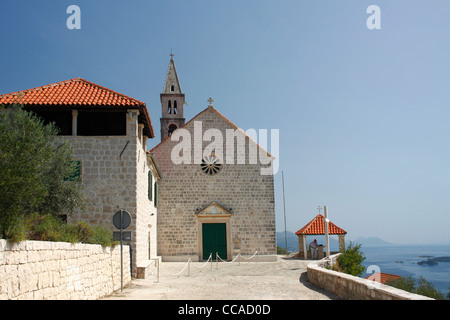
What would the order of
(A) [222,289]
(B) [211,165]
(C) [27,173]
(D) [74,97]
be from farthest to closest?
(B) [211,165], (D) [74,97], (A) [222,289], (C) [27,173]

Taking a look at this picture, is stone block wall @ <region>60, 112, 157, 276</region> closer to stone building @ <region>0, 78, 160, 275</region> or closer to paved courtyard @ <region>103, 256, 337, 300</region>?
stone building @ <region>0, 78, 160, 275</region>

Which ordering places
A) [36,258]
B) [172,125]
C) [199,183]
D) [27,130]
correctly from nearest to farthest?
[36,258], [27,130], [199,183], [172,125]

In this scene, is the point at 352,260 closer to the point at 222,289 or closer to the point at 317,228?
the point at 317,228

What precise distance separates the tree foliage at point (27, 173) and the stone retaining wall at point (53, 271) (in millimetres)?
407

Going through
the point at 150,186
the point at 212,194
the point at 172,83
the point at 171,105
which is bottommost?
the point at 212,194

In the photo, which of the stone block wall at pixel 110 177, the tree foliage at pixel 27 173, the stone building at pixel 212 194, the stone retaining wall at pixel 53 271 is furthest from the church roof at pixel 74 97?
the stone building at pixel 212 194

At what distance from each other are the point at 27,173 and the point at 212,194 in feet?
49.8

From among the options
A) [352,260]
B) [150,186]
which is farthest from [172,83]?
[352,260]

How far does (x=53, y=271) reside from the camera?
245 inches

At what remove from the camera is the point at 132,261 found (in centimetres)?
1401

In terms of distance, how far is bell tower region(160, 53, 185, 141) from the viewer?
32.6m
